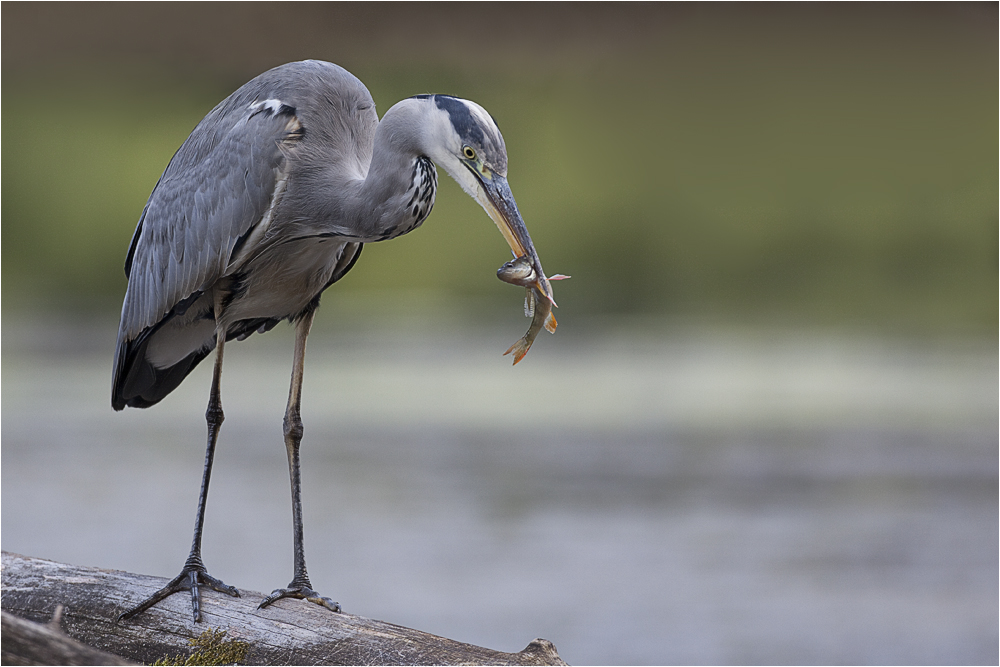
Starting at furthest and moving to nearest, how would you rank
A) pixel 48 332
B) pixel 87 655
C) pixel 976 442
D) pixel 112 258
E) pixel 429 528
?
pixel 48 332 → pixel 112 258 → pixel 976 442 → pixel 429 528 → pixel 87 655

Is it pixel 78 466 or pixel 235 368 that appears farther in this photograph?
pixel 235 368

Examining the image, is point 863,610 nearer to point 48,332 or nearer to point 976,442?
point 976,442

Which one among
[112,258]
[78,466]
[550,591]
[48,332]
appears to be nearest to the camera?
[550,591]

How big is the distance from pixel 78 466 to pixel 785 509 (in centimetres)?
743

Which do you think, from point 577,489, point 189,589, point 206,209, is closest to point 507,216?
point 206,209

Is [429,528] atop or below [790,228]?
below

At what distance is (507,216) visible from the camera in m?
3.00

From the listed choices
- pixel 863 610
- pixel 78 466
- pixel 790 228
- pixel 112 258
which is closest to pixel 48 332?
pixel 112 258

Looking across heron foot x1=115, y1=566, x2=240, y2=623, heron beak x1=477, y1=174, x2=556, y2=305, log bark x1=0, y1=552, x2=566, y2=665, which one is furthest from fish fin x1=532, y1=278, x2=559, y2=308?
heron foot x1=115, y1=566, x2=240, y2=623

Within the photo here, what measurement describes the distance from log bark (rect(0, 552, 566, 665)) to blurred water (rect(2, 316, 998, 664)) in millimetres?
4546

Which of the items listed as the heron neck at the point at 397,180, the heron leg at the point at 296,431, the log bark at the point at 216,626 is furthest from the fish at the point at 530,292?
the heron leg at the point at 296,431

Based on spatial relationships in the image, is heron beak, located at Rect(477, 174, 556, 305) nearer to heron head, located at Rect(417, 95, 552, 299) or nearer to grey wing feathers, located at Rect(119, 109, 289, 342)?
heron head, located at Rect(417, 95, 552, 299)

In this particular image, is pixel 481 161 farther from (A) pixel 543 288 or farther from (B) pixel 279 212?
(B) pixel 279 212

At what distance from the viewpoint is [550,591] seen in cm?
876
